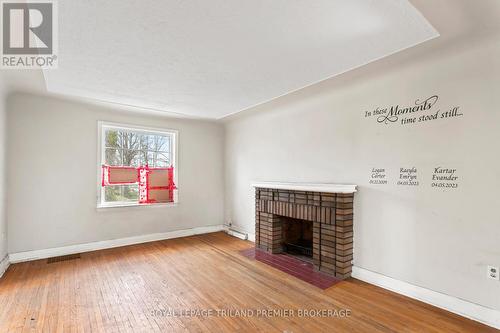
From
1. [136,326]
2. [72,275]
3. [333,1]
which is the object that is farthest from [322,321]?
[72,275]

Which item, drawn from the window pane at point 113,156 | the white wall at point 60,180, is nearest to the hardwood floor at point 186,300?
the white wall at point 60,180

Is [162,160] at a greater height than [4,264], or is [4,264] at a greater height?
[162,160]

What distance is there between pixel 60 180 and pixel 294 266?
3752 millimetres

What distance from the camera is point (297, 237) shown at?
163 inches

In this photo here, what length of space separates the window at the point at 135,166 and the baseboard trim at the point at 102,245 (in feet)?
2.10

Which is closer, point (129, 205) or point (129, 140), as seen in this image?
point (129, 205)

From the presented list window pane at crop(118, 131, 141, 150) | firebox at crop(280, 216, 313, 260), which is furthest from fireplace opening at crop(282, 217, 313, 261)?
window pane at crop(118, 131, 141, 150)

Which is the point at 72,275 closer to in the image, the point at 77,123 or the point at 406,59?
the point at 77,123

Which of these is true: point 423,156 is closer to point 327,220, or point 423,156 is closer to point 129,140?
point 327,220

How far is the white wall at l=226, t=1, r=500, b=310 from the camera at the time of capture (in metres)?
2.14

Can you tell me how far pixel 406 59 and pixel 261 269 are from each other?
294cm

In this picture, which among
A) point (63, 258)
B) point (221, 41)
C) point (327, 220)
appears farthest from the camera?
point (63, 258)

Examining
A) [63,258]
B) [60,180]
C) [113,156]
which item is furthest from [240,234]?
[60,180]

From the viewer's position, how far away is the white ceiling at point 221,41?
166cm
